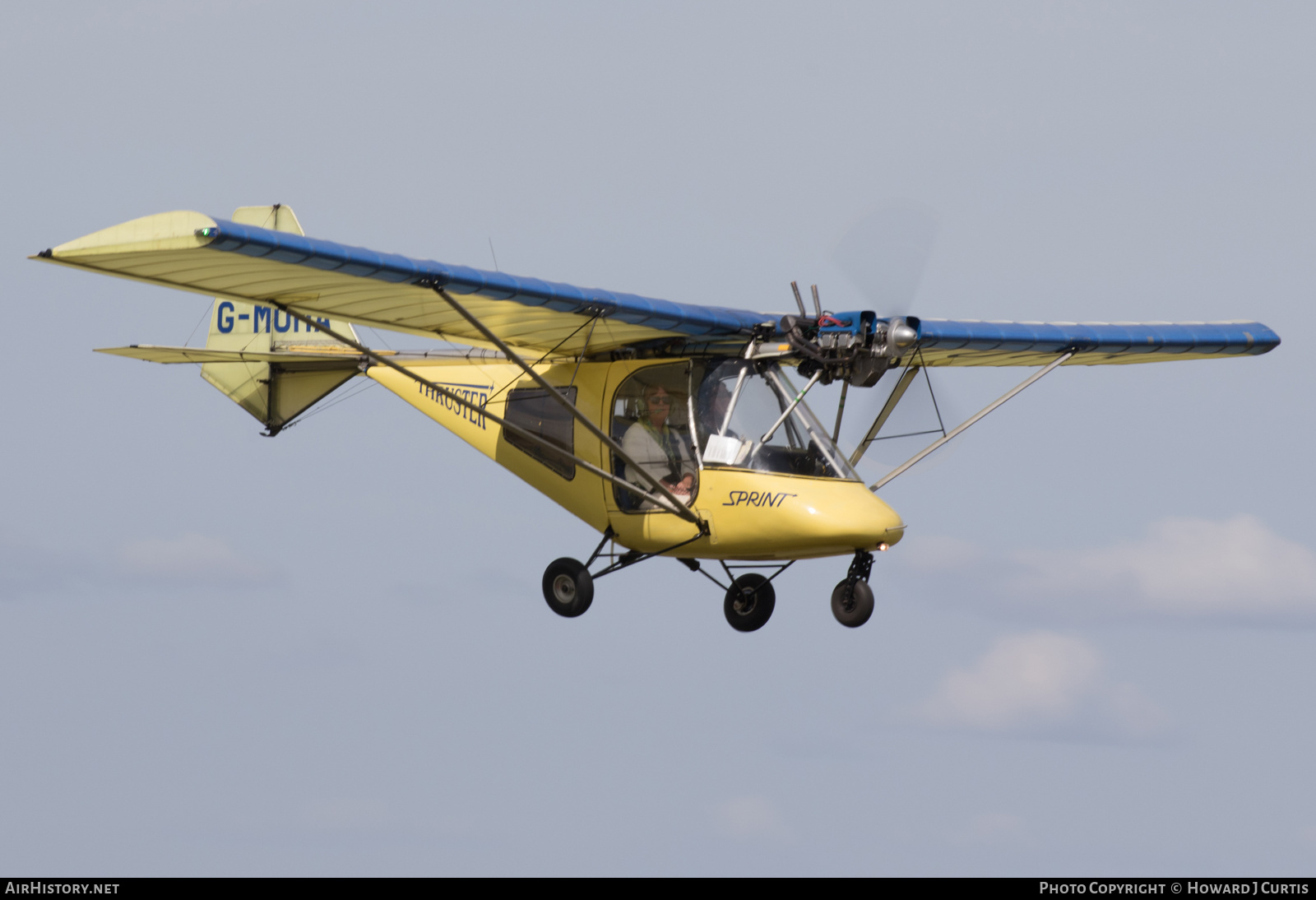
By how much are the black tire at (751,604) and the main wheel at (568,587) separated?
1949mm

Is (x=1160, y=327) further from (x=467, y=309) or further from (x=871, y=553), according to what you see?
(x=467, y=309)

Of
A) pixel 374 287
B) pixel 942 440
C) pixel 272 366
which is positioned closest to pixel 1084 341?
pixel 942 440

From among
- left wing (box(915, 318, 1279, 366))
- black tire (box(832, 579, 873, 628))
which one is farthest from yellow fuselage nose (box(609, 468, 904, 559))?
left wing (box(915, 318, 1279, 366))

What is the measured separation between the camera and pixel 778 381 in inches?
847

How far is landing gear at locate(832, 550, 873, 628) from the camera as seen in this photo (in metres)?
21.0

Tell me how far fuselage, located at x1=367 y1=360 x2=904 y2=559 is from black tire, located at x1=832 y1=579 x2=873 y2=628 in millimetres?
439

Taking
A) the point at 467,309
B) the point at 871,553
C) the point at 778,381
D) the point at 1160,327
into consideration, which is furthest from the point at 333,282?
the point at 1160,327

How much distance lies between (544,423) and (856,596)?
478cm

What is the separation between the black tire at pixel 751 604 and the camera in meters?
23.4

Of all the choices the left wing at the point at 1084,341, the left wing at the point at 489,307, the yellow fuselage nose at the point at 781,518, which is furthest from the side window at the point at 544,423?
the left wing at the point at 1084,341

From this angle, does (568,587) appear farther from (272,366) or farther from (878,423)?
(272,366)

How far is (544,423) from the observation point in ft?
76.8

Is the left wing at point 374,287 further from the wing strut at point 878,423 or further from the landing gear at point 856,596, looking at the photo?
the landing gear at point 856,596

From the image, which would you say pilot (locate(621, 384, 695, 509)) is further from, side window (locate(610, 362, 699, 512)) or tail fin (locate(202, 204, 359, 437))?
tail fin (locate(202, 204, 359, 437))
